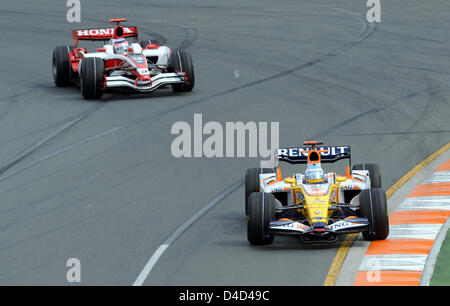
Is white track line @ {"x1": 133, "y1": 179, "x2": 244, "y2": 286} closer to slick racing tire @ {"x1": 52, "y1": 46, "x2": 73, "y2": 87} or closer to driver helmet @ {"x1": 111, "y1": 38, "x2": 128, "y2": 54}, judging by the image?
driver helmet @ {"x1": 111, "y1": 38, "x2": 128, "y2": 54}

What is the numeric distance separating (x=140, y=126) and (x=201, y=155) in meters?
2.90

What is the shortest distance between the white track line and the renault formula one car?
963 millimetres

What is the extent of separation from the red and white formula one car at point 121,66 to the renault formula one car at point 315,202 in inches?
380

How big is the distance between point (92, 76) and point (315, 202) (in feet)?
37.9

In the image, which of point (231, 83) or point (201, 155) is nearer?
point (201, 155)

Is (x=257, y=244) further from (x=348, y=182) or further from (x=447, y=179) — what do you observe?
(x=447, y=179)

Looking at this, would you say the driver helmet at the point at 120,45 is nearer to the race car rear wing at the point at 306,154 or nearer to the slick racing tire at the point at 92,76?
the slick racing tire at the point at 92,76

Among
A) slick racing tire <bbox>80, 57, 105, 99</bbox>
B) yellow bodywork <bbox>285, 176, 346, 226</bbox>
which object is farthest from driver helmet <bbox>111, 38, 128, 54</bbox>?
yellow bodywork <bbox>285, 176, 346, 226</bbox>

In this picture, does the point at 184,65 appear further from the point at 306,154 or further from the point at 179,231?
the point at 179,231

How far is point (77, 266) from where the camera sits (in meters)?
12.5

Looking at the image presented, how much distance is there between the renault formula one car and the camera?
12758mm

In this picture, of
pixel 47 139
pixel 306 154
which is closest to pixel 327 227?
pixel 306 154
